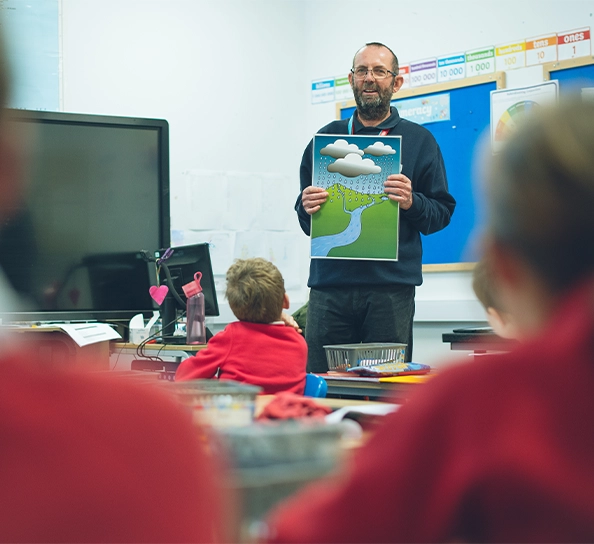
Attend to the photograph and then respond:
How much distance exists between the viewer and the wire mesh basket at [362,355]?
8.16ft

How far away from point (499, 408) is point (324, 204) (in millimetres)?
2516

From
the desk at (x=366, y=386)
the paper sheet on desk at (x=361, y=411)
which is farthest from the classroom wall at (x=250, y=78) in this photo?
the paper sheet on desk at (x=361, y=411)

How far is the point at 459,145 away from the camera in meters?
4.39

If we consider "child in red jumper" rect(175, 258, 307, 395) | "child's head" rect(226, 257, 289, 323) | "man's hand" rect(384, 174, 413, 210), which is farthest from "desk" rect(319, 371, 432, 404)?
"man's hand" rect(384, 174, 413, 210)

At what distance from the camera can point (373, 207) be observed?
306 centimetres

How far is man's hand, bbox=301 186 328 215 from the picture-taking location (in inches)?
120

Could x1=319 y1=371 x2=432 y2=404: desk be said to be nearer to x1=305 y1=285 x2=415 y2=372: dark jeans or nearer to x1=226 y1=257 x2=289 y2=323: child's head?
x1=226 y1=257 x2=289 y2=323: child's head

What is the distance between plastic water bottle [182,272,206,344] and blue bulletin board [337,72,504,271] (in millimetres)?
1740

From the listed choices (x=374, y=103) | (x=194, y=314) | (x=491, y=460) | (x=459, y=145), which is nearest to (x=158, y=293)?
(x=194, y=314)

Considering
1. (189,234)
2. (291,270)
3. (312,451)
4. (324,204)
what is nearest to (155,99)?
(189,234)

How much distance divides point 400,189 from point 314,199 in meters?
0.33

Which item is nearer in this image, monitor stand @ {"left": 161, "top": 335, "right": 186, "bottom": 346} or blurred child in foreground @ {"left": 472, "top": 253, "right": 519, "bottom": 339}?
blurred child in foreground @ {"left": 472, "top": 253, "right": 519, "bottom": 339}

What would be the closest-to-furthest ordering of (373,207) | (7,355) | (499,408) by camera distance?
(7,355) < (499,408) < (373,207)

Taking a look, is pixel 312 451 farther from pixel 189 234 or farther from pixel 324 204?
pixel 189 234
